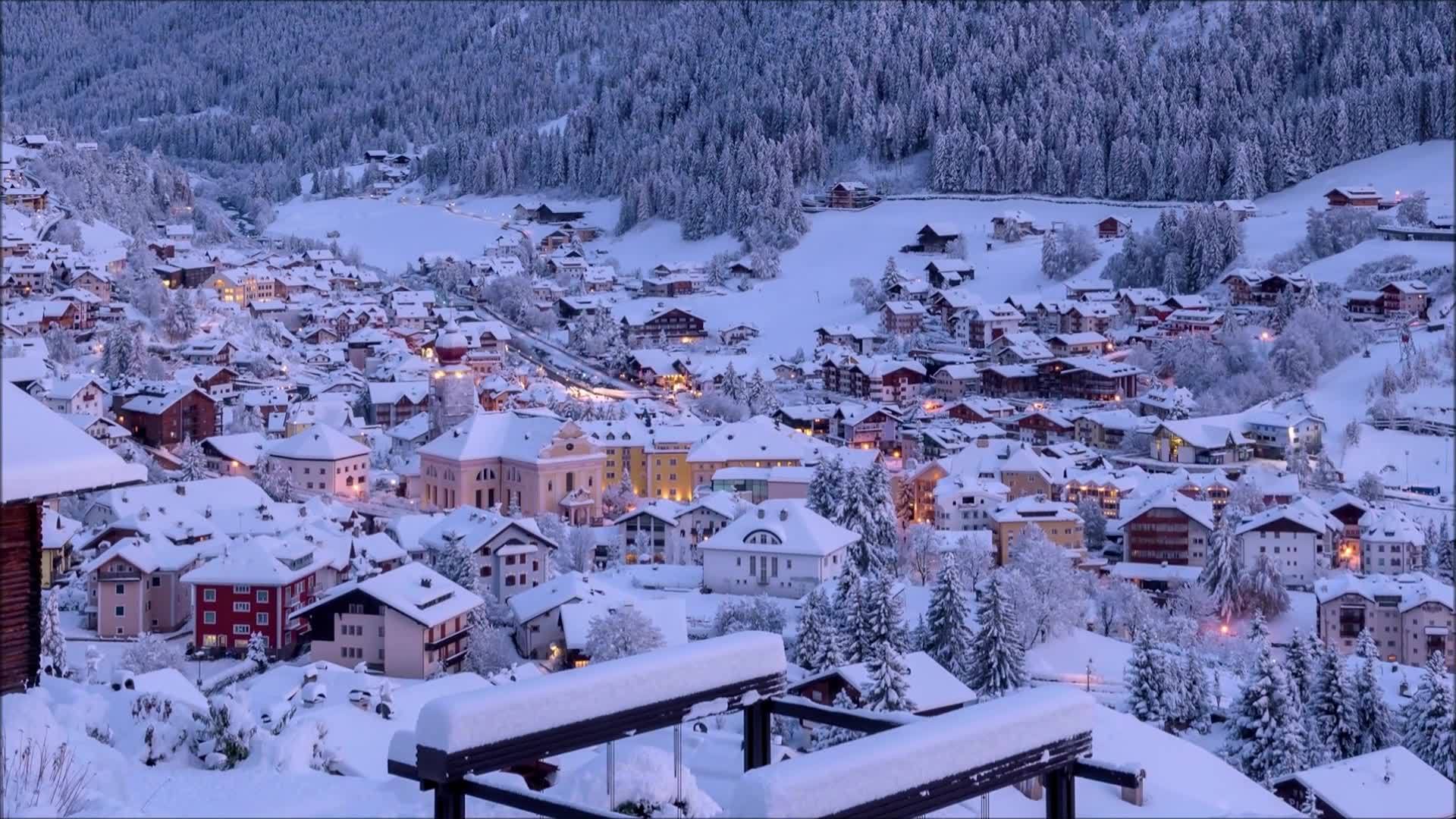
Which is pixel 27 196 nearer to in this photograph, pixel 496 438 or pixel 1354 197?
pixel 496 438

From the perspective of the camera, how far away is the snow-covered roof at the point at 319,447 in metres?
23.7

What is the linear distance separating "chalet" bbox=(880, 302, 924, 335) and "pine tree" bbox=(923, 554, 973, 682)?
23.3 meters

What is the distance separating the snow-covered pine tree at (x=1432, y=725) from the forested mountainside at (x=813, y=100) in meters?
34.2

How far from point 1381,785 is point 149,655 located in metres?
9.46

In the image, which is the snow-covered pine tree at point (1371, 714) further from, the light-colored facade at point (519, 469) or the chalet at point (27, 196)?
the chalet at point (27, 196)

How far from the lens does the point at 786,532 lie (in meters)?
18.9

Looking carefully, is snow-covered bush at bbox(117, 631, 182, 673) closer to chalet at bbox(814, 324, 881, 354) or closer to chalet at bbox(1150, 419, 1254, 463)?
chalet at bbox(1150, 419, 1254, 463)

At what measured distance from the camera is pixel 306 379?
32062 millimetres

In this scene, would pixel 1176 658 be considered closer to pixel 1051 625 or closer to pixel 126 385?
pixel 1051 625

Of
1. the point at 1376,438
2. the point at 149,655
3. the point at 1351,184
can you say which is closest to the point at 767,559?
the point at 149,655

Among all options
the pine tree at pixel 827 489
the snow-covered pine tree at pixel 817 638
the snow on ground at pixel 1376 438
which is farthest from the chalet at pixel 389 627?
the snow on ground at pixel 1376 438

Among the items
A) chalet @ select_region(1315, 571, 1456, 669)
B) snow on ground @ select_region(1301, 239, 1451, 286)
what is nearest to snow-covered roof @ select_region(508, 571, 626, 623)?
chalet @ select_region(1315, 571, 1456, 669)

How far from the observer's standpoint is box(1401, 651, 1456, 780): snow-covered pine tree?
44.4 feet

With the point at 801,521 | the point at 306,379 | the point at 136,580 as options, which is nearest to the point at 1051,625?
the point at 801,521
